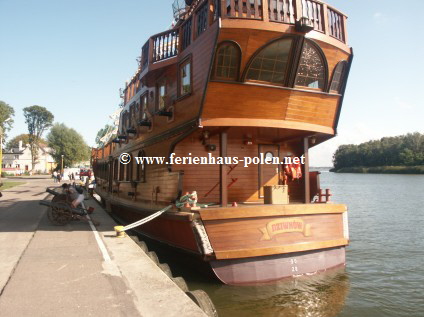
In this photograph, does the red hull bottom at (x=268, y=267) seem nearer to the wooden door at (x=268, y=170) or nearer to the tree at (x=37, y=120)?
the wooden door at (x=268, y=170)

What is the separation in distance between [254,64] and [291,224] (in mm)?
3453

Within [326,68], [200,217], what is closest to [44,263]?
[200,217]

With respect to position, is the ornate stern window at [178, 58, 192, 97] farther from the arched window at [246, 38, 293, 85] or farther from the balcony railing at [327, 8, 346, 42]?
the balcony railing at [327, 8, 346, 42]

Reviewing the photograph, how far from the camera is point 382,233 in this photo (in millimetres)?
15391

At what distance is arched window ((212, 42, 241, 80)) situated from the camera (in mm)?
6809

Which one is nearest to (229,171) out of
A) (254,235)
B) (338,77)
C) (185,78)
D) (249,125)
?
(249,125)

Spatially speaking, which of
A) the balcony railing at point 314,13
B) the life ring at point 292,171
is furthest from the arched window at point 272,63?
the life ring at point 292,171

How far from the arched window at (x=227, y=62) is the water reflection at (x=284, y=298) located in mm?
4303

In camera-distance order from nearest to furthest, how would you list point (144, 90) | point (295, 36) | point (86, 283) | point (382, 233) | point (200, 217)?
point (86, 283), point (200, 217), point (295, 36), point (144, 90), point (382, 233)

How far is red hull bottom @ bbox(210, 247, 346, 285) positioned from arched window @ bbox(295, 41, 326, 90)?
3834mm

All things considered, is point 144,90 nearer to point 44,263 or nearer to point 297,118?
point 297,118

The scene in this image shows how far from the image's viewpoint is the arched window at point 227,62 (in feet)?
22.3

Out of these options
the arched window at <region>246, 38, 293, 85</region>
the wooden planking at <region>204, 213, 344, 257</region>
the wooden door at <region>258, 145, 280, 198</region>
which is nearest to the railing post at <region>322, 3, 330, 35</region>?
the arched window at <region>246, 38, 293, 85</region>

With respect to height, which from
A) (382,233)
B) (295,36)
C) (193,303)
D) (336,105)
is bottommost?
(382,233)
